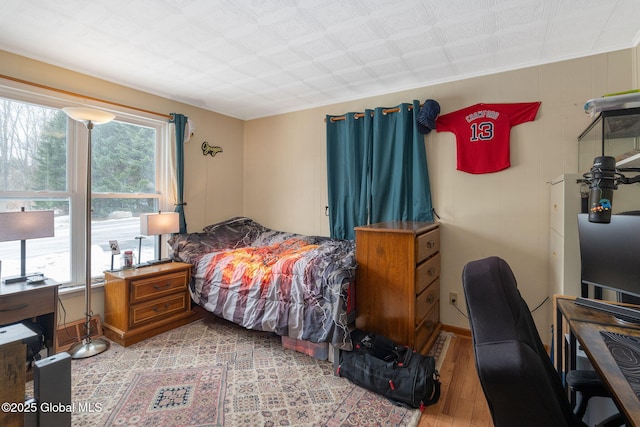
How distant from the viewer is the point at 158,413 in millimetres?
1750

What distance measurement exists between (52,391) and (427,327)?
234 centimetres

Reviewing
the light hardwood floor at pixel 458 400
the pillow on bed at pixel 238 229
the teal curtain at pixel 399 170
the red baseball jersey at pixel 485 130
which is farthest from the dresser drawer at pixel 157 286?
the red baseball jersey at pixel 485 130

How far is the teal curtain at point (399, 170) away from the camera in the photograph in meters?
2.91

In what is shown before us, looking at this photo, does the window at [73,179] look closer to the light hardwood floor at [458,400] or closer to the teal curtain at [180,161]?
the teal curtain at [180,161]

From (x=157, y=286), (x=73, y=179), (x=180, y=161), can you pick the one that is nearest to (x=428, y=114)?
(x=180, y=161)

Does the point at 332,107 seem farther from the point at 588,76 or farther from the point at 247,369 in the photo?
the point at 247,369

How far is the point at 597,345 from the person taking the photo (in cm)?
105

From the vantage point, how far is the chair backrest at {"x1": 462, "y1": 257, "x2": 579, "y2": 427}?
0.63 meters

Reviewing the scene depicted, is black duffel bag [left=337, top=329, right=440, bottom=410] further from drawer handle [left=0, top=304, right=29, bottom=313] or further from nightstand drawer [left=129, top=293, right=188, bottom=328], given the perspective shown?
drawer handle [left=0, top=304, right=29, bottom=313]

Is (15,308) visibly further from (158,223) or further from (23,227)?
(158,223)

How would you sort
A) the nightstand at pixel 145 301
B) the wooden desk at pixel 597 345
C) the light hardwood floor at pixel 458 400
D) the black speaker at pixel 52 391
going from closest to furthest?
1. the wooden desk at pixel 597 345
2. the black speaker at pixel 52 391
3. the light hardwood floor at pixel 458 400
4. the nightstand at pixel 145 301

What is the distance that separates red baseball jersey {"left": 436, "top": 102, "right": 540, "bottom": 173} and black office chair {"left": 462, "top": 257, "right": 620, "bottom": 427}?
2.16m

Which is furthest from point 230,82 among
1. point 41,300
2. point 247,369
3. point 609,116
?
point 609,116

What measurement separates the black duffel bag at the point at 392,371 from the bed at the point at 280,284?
0.41 feet
